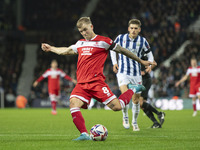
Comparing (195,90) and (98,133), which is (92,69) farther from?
(195,90)

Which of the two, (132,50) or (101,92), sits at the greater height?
(132,50)

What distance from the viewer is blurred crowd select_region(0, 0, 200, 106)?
82.5ft

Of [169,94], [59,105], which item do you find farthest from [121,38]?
[59,105]

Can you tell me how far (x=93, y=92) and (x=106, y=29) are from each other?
23084 millimetres

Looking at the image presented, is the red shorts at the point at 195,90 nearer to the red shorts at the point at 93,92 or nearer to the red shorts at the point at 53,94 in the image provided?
the red shorts at the point at 53,94

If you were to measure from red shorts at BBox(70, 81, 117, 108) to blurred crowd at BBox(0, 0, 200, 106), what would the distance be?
54.6 ft

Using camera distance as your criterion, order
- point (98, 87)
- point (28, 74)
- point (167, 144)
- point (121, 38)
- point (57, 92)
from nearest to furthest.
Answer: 1. point (167, 144)
2. point (98, 87)
3. point (121, 38)
4. point (57, 92)
5. point (28, 74)

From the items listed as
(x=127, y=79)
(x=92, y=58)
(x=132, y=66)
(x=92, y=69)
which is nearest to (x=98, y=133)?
(x=92, y=69)

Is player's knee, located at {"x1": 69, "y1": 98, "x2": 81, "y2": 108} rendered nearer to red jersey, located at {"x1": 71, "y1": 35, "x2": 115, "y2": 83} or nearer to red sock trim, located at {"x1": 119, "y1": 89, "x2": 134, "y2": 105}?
red jersey, located at {"x1": 71, "y1": 35, "x2": 115, "y2": 83}

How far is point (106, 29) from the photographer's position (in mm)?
29844

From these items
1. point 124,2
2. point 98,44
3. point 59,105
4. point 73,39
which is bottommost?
point 59,105

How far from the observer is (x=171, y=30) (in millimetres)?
26922

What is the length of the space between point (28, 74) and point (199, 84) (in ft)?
52.8

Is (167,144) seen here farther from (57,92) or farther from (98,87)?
(57,92)
